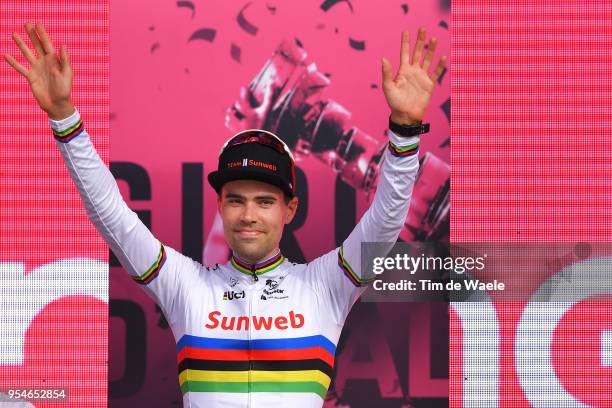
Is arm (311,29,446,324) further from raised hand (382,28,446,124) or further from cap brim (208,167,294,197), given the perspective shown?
cap brim (208,167,294,197)

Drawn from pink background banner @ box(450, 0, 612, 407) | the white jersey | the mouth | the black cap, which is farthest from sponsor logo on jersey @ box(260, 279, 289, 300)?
pink background banner @ box(450, 0, 612, 407)

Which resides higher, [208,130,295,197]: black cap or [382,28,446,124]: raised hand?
[382,28,446,124]: raised hand

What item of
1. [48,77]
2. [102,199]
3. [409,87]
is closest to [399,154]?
[409,87]

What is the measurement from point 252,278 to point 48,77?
863 millimetres

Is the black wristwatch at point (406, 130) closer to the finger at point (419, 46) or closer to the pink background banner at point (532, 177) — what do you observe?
the finger at point (419, 46)

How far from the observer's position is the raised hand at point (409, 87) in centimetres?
266

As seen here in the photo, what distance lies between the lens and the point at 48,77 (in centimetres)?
272

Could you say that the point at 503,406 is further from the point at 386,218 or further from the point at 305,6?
the point at 305,6

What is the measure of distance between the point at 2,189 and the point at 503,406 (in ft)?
7.49

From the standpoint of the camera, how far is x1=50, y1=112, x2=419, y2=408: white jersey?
111 inches

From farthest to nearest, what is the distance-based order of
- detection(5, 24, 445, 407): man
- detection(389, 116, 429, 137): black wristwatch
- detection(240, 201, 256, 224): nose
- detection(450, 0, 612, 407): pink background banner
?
detection(450, 0, 612, 407): pink background banner < detection(240, 201, 256, 224): nose < detection(5, 24, 445, 407): man < detection(389, 116, 429, 137): black wristwatch

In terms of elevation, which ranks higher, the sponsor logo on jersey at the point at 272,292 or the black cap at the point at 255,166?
the black cap at the point at 255,166

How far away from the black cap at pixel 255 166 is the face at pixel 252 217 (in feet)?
0.10

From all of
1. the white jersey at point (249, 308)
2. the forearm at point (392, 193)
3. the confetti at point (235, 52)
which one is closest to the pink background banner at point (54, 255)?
the confetti at point (235, 52)
